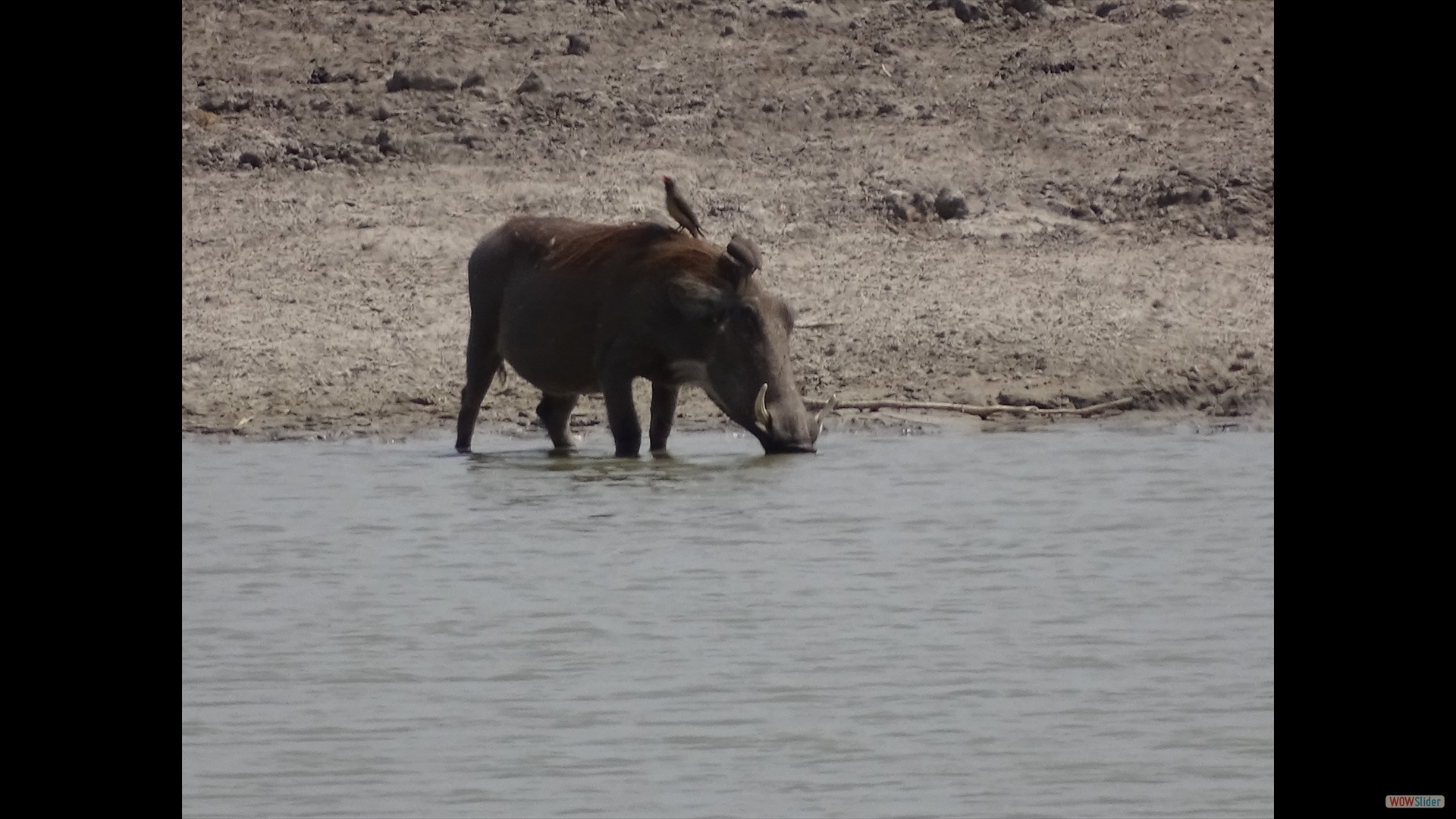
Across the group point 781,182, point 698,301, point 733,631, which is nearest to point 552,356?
point 698,301

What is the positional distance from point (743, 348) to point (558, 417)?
135 cm

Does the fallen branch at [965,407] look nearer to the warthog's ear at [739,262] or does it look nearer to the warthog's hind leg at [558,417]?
the warthog's hind leg at [558,417]

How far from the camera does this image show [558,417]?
43.2 feet

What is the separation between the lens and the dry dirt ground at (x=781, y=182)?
14531 mm

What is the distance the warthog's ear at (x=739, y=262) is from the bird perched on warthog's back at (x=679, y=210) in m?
0.38

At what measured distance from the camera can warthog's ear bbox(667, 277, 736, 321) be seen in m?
12.3

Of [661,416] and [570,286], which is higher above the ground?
[570,286]

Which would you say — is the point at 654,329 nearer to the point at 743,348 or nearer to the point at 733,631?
the point at 743,348
